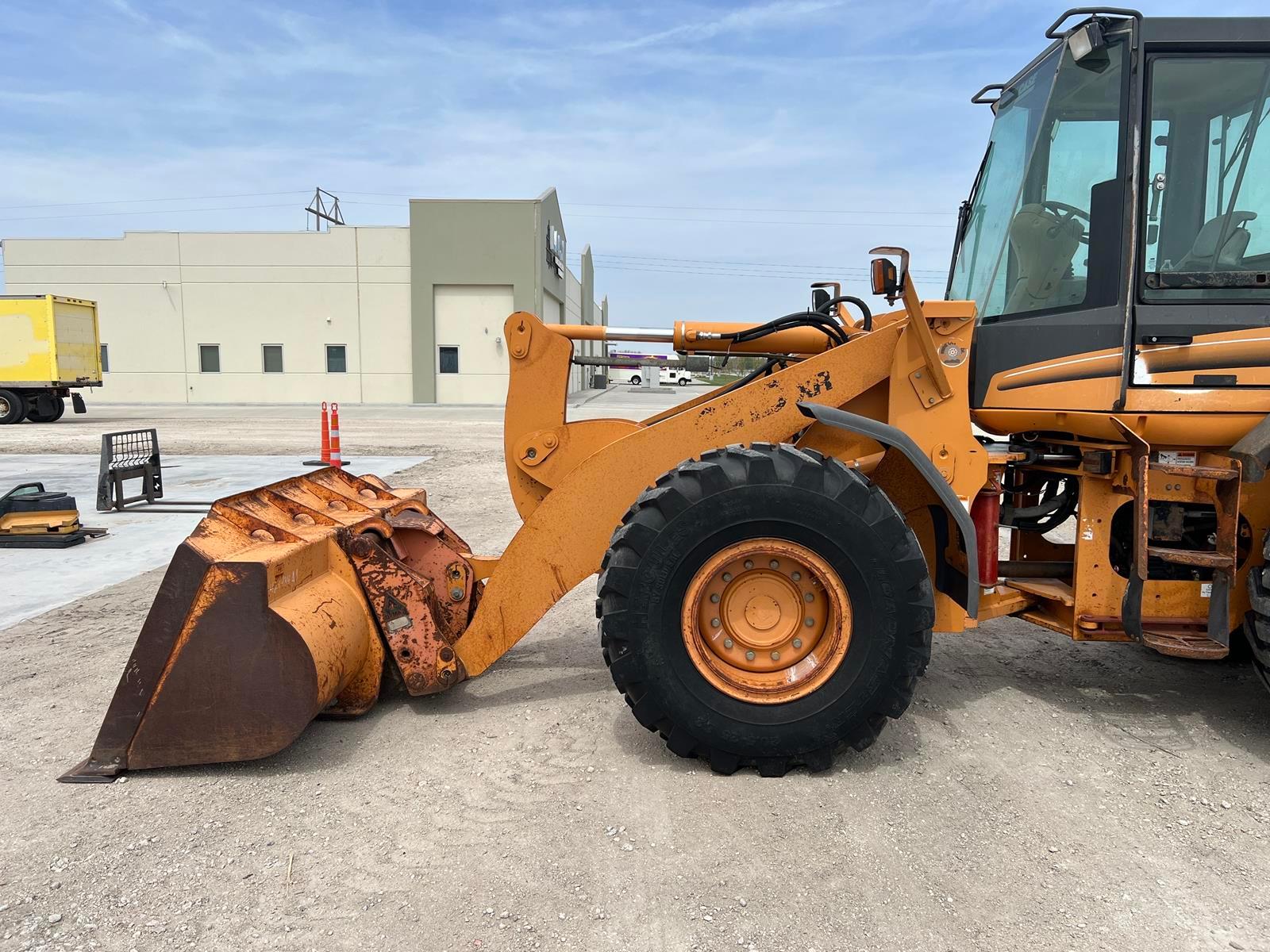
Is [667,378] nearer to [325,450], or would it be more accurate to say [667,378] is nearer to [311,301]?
[311,301]

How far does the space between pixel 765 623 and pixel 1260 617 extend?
75.7 inches

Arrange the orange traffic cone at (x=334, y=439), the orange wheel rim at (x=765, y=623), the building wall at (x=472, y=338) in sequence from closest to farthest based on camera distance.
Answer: the orange wheel rim at (x=765, y=623) → the orange traffic cone at (x=334, y=439) → the building wall at (x=472, y=338)

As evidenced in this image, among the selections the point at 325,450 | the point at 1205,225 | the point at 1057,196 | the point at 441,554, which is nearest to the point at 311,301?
the point at 325,450

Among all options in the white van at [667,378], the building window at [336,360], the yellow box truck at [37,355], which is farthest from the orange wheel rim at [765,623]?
the white van at [667,378]

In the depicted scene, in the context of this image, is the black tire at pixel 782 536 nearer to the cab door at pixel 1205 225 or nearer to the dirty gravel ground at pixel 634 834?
the dirty gravel ground at pixel 634 834

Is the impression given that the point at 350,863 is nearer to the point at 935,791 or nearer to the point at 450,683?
the point at 450,683

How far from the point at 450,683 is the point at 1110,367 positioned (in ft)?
9.94

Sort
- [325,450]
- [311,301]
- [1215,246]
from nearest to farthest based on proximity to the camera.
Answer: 1. [1215,246]
2. [325,450]
3. [311,301]

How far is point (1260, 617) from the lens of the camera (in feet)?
11.0

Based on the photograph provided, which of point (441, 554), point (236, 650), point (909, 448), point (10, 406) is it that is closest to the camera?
point (236, 650)

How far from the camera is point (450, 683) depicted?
375 centimetres

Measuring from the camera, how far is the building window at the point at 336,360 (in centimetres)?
3456

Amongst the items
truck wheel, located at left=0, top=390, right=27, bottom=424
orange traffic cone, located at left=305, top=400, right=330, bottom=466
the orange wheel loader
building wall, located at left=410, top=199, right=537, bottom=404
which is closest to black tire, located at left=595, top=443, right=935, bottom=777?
the orange wheel loader

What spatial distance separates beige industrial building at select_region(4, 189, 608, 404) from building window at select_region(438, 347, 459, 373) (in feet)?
0.15
